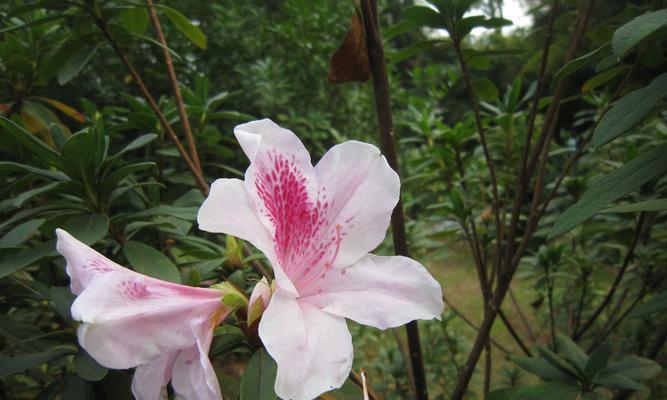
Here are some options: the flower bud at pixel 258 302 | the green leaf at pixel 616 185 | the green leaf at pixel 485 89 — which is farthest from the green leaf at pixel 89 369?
the green leaf at pixel 485 89

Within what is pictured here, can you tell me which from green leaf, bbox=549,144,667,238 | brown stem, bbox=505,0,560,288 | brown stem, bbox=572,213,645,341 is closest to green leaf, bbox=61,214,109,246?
green leaf, bbox=549,144,667,238

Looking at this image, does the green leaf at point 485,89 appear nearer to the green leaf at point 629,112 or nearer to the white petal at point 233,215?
the green leaf at point 629,112

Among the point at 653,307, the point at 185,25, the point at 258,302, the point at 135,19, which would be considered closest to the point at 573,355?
the point at 653,307

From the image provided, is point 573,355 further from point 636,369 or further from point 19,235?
point 19,235

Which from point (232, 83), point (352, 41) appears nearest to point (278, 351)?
point (352, 41)

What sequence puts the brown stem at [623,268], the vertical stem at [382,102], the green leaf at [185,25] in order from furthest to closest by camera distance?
the brown stem at [623,268] → the green leaf at [185,25] → the vertical stem at [382,102]

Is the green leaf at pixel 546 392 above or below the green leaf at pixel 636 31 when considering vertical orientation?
below

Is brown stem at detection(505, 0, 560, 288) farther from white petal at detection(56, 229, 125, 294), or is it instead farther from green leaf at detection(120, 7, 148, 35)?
green leaf at detection(120, 7, 148, 35)
